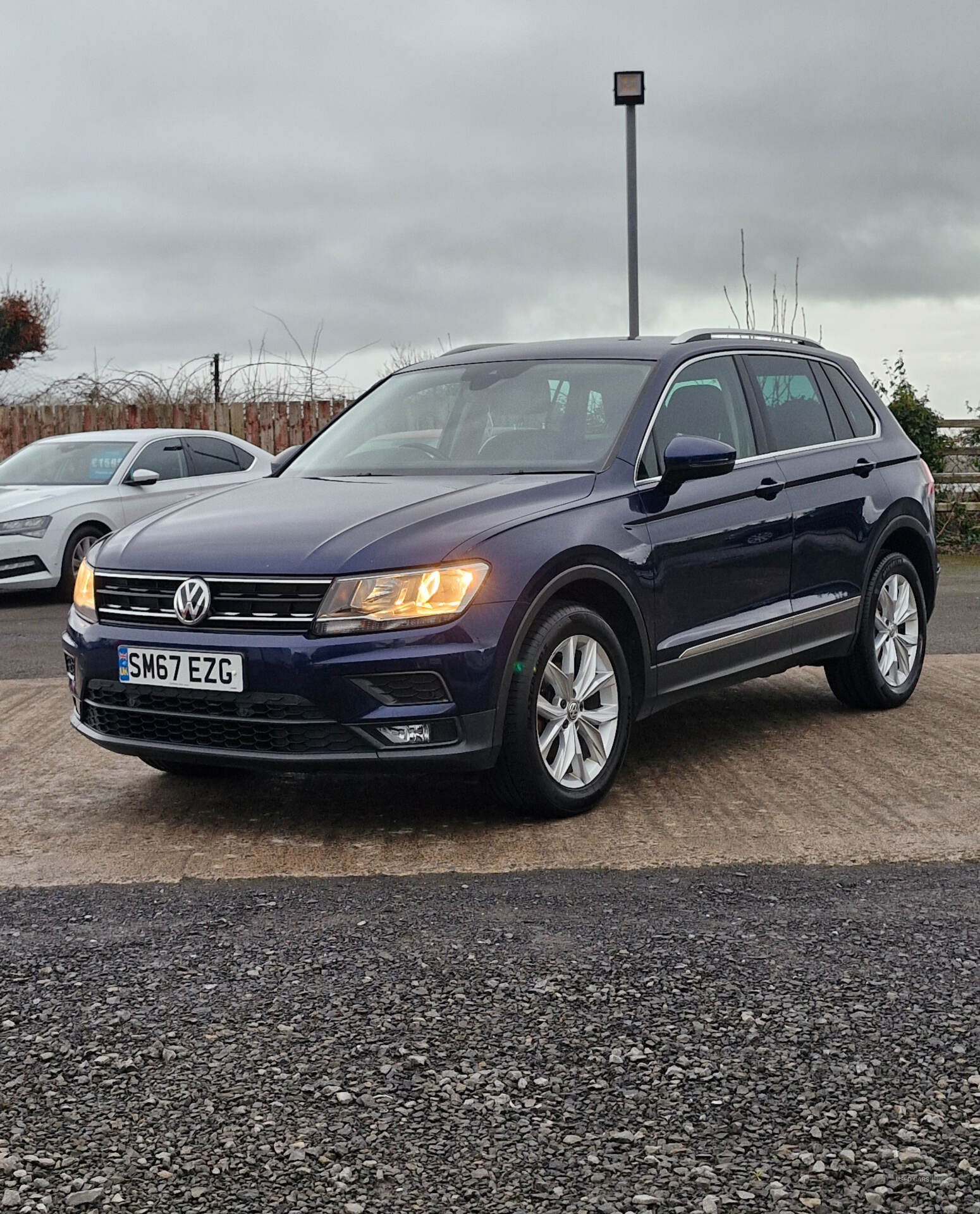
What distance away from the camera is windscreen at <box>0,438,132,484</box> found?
49.3 feet

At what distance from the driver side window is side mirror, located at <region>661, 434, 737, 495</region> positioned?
0.10m

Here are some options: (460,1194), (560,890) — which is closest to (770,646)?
(560,890)

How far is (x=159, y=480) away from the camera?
15344 mm

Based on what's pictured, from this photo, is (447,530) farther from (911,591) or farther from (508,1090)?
(911,591)

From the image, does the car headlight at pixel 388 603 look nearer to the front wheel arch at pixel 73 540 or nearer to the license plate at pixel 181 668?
the license plate at pixel 181 668

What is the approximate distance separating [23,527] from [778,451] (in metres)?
9.10

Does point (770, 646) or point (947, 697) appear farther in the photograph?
point (947, 697)

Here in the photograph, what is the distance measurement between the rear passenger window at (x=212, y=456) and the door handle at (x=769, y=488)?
9869mm

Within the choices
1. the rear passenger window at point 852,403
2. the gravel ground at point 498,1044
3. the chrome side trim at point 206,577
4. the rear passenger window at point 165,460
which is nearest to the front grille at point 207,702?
the chrome side trim at point 206,577

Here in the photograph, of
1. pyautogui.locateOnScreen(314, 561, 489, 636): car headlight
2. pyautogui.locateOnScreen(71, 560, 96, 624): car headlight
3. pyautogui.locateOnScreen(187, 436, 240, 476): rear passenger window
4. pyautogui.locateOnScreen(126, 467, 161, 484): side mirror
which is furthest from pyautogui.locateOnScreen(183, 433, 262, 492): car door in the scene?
pyautogui.locateOnScreen(314, 561, 489, 636): car headlight

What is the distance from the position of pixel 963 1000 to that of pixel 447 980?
1218 millimetres

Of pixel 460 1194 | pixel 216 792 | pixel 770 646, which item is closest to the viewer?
pixel 460 1194

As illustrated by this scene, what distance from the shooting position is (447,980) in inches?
151

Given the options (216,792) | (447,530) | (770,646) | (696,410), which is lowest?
(216,792)
